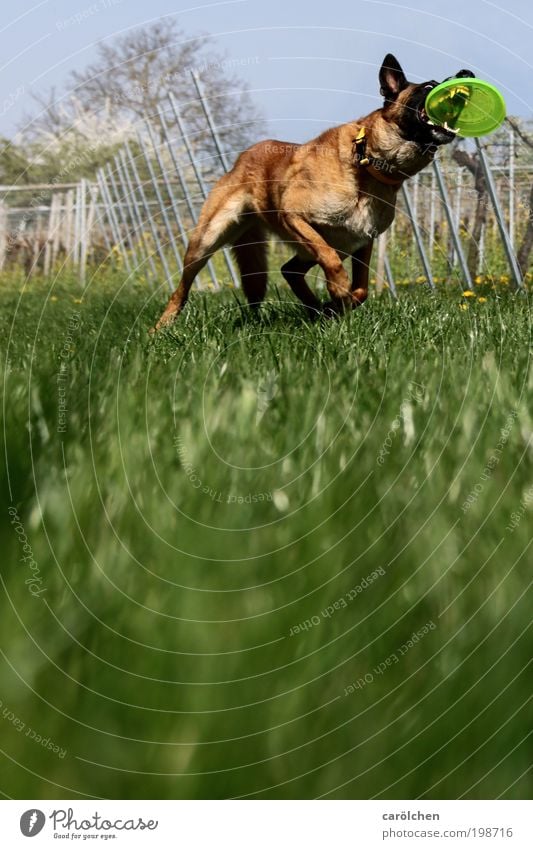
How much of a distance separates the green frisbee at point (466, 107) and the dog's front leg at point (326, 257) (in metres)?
0.89

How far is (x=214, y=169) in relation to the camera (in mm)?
11359

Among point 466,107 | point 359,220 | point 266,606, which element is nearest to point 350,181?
point 359,220

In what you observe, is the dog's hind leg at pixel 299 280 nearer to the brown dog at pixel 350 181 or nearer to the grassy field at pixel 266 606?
the brown dog at pixel 350 181

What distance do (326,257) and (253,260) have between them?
1149 mm

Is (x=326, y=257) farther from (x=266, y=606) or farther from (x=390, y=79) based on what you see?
(x=266, y=606)

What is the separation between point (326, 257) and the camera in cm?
524

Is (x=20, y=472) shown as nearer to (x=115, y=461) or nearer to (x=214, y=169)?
(x=115, y=461)

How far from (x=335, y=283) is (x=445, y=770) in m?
4.15

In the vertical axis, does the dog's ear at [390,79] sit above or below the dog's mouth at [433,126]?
above

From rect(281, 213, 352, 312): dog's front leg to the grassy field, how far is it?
3177 millimetres

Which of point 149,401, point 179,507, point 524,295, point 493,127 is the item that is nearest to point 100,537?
point 179,507
